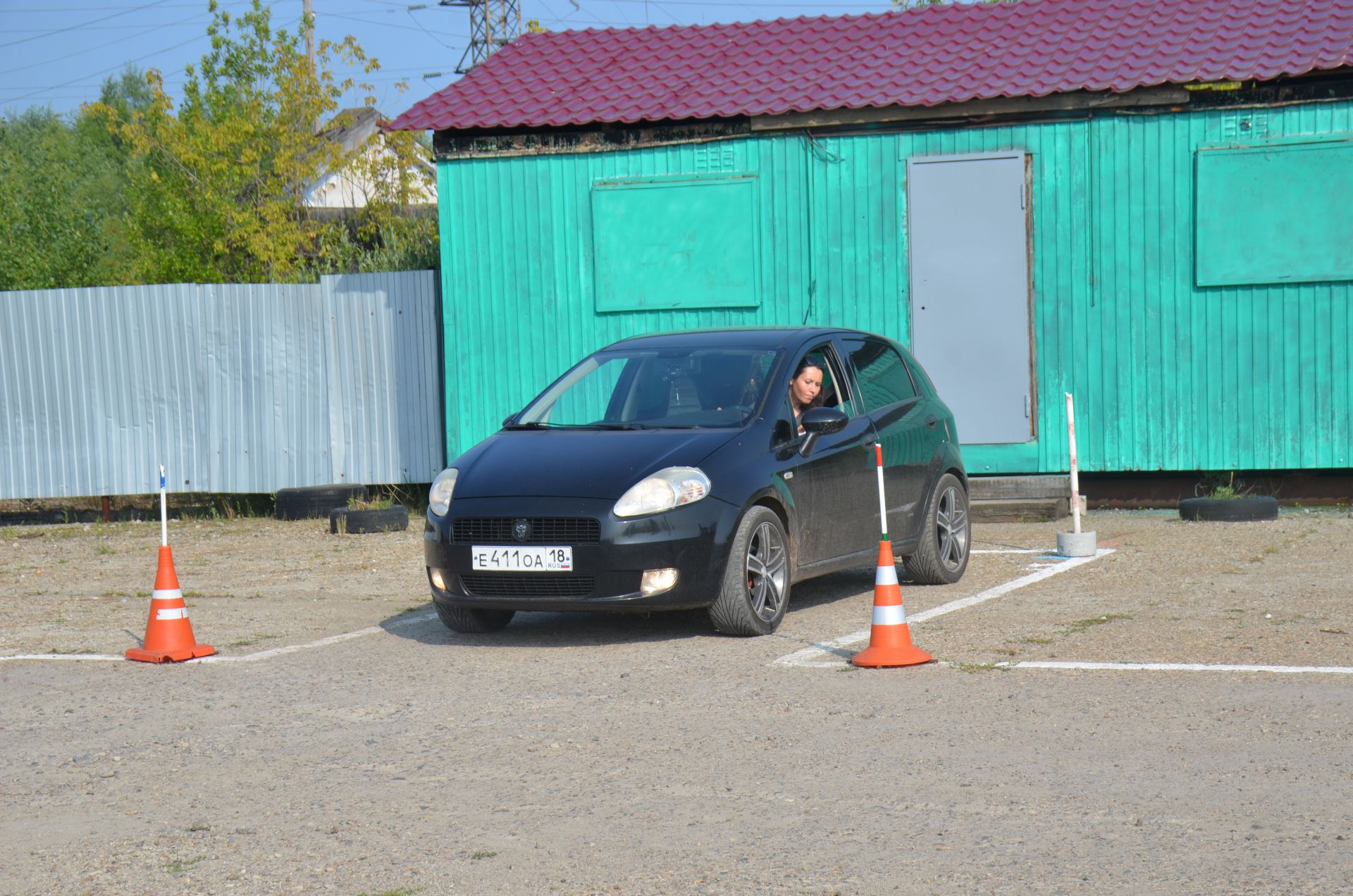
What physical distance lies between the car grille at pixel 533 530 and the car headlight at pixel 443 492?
186 mm

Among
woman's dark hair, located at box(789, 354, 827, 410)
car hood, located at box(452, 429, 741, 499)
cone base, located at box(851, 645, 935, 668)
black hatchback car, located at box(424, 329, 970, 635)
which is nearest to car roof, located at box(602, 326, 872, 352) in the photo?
black hatchback car, located at box(424, 329, 970, 635)

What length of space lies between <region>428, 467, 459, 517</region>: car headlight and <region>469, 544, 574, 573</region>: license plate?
0.38 m

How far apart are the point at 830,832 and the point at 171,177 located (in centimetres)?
2581

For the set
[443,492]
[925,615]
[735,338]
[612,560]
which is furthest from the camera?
[735,338]

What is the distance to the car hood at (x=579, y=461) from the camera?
8.12m

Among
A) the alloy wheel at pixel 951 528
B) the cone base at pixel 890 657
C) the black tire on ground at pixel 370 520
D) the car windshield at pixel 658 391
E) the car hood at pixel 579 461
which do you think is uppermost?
the car windshield at pixel 658 391

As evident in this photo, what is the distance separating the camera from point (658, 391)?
9.27 metres

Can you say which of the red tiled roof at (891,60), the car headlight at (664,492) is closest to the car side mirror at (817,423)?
the car headlight at (664,492)

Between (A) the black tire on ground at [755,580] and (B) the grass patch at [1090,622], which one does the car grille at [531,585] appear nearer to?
(A) the black tire on ground at [755,580]

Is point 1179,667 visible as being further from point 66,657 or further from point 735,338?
point 66,657

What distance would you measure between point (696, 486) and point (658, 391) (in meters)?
1.30

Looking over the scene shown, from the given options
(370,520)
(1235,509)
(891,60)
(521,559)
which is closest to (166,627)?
(521,559)

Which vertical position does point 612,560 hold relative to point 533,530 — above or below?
below

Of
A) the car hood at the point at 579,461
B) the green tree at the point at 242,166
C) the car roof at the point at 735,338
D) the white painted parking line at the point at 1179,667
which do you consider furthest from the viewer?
the green tree at the point at 242,166
